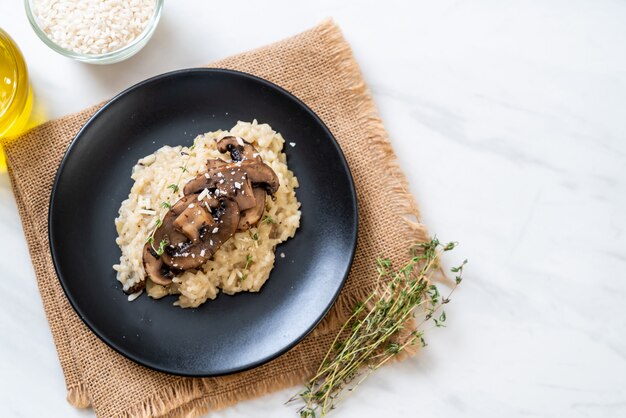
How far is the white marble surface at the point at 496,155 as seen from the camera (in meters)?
3.75

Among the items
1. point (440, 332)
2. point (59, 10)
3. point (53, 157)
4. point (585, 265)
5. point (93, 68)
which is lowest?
point (440, 332)

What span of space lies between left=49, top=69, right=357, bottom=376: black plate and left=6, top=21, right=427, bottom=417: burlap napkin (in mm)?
176

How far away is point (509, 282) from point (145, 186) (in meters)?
1.98

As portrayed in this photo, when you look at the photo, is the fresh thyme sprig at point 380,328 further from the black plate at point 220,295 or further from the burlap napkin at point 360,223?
the black plate at point 220,295

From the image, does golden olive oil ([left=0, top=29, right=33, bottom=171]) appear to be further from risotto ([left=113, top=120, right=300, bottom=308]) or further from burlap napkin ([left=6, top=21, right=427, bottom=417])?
risotto ([left=113, top=120, right=300, bottom=308])

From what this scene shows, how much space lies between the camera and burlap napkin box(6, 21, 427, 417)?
3.53 metres

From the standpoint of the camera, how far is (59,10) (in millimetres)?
3518

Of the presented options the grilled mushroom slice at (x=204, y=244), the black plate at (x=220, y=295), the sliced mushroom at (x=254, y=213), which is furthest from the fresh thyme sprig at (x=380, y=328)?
the grilled mushroom slice at (x=204, y=244)

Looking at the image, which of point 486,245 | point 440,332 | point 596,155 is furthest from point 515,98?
point 440,332

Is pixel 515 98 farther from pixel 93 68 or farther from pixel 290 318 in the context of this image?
pixel 93 68

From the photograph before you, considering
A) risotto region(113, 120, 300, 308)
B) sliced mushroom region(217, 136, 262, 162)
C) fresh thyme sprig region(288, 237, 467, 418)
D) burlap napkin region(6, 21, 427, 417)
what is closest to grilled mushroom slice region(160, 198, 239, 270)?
risotto region(113, 120, 300, 308)

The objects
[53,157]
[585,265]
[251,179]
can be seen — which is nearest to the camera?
[251,179]

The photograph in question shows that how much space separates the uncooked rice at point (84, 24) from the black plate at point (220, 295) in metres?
0.28

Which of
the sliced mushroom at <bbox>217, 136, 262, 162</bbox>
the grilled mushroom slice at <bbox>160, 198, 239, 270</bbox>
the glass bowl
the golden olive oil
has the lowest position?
the grilled mushroom slice at <bbox>160, 198, 239, 270</bbox>
